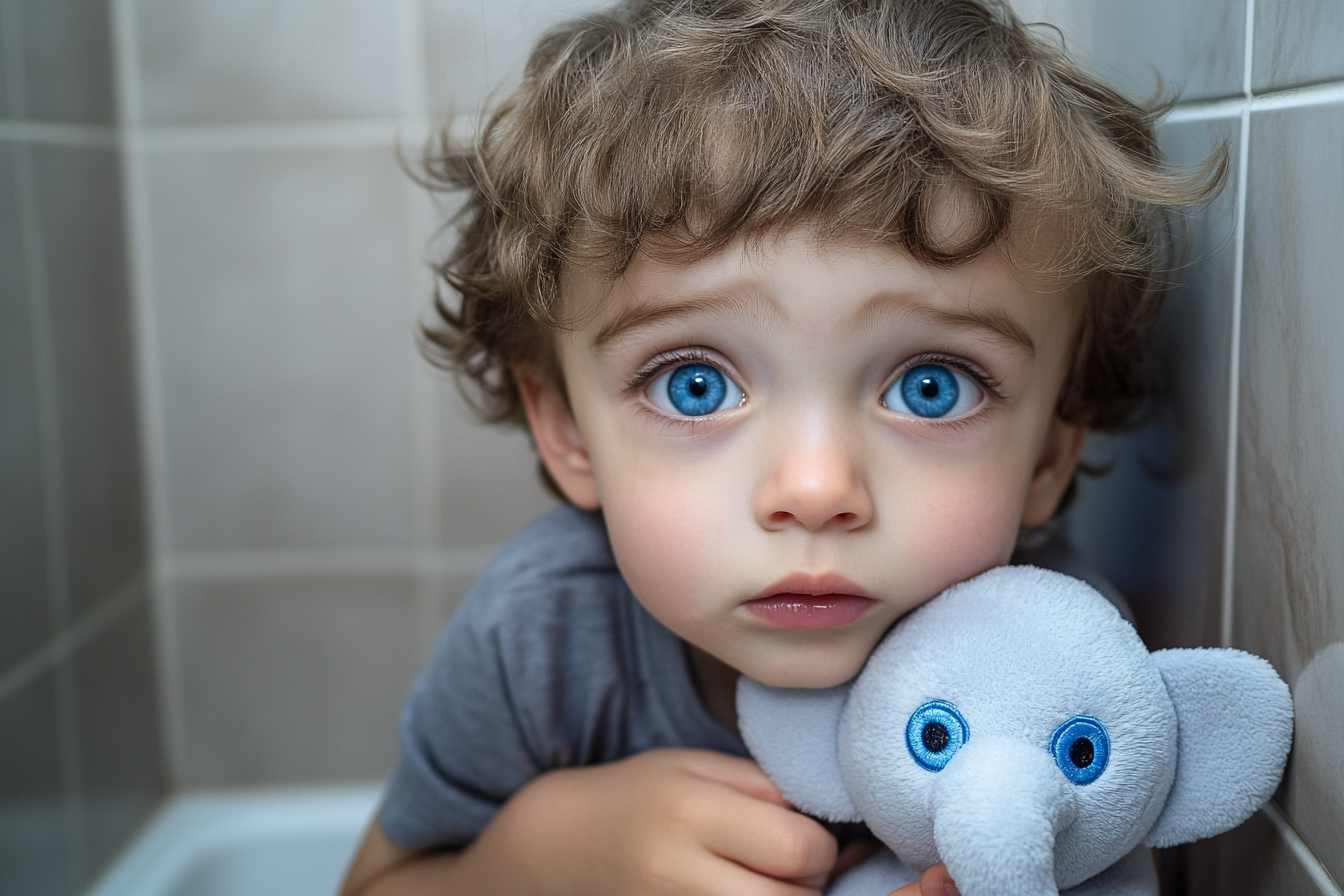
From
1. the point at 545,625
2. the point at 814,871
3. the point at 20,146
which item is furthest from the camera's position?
the point at 20,146

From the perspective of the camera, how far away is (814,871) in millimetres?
556

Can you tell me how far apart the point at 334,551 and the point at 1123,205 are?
0.84 metres

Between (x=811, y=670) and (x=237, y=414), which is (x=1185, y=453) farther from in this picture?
(x=237, y=414)

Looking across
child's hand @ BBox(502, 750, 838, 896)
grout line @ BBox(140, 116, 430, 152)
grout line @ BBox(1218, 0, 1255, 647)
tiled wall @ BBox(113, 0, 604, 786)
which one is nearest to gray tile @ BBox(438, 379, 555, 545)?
tiled wall @ BBox(113, 0, 604, 786)

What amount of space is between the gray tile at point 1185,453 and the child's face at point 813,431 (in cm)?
8

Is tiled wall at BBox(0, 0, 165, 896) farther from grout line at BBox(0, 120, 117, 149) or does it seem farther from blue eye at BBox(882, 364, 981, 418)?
blue eye at BBox(882, 364, 981, 418)

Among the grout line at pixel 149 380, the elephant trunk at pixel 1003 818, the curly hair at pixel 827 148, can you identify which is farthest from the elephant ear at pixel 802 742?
the grout line at pixel 149 380

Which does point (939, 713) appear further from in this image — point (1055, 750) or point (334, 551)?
point (334, 551)

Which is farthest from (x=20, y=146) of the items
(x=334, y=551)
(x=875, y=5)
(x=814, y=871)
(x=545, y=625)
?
(x=814, y=871)

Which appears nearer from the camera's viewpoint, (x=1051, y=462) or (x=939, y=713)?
(x=939, y=713)

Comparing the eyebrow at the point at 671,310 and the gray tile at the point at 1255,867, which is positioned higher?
the eyebrow at the point at 671,310

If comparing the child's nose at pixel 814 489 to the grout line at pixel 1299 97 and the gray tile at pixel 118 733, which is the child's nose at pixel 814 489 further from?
the gray tile at pixel 118 733

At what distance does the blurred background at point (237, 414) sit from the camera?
862mm

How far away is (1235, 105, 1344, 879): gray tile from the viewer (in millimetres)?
428
